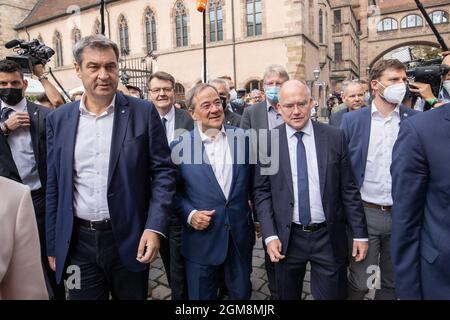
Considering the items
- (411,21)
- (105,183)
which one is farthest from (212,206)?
(411,21)

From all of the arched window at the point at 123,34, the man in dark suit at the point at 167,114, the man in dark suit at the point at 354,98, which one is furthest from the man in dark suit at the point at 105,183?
the arched window at the point at 123,34

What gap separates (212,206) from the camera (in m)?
2.60

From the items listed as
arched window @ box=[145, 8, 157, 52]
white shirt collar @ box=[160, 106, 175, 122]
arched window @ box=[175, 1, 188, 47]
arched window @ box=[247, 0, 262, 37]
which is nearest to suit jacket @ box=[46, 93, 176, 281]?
white shirt collar @ box=[160, 106, 175, 122]

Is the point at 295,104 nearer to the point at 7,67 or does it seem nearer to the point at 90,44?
the point at 90,44

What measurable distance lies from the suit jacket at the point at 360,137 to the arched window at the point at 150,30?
26.2 metres

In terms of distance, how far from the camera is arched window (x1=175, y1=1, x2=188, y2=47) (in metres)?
25.6

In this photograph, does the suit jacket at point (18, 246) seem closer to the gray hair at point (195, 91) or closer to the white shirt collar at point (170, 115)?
the gray hair at point (195, 91)

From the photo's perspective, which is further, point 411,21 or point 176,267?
point 411,21

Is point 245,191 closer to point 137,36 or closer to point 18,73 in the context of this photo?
point 18,73

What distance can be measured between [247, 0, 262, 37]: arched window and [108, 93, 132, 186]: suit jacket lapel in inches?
893

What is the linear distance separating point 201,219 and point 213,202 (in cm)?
17

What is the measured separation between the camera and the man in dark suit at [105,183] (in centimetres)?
227

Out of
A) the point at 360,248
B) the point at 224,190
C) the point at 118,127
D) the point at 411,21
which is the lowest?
the point at 360,248
